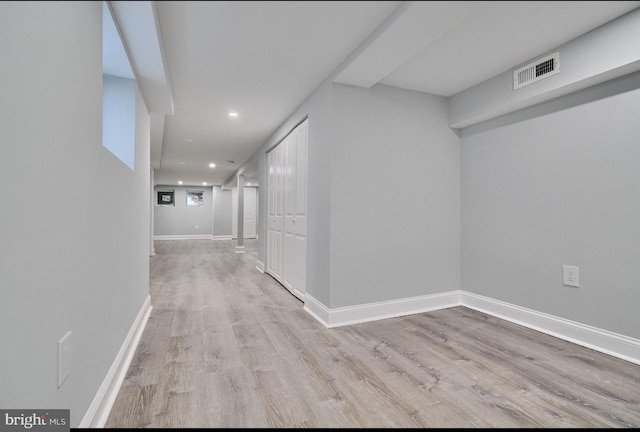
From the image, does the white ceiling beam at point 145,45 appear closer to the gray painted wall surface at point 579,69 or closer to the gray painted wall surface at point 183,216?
the gray painted wall surface at point 579,69

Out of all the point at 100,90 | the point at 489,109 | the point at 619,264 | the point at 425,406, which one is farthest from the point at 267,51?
the point at 619,264

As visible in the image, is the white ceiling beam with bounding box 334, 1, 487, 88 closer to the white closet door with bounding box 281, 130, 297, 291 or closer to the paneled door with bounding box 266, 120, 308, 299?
the paneled door with bounding box 266, 120, 308, 299

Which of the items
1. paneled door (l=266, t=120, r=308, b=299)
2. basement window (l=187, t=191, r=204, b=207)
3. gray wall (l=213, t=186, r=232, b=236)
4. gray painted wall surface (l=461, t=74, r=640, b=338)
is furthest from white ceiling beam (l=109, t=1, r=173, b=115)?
basement window (l=187, t=191, r=204, b=207)

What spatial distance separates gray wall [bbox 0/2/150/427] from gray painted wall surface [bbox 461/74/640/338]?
10.1 ft

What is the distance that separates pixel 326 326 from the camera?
8.59 feet

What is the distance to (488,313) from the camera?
294 cm

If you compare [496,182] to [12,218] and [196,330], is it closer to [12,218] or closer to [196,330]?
[196,330]

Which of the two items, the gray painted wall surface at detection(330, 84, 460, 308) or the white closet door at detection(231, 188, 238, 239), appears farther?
the white closet door at detection(231, 188, 238, 239)

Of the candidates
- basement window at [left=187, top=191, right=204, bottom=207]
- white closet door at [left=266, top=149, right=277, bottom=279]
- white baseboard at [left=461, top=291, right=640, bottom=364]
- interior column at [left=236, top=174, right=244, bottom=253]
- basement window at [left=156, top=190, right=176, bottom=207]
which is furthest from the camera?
basement window at [left=187, top=191, right=204, bottom=207]

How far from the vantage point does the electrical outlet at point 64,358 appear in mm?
1037

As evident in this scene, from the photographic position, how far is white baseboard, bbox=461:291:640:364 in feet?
6.59

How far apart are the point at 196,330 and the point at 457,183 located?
2889 millimetres

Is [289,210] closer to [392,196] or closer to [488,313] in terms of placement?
[392,196]

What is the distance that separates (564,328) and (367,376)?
1.70m
